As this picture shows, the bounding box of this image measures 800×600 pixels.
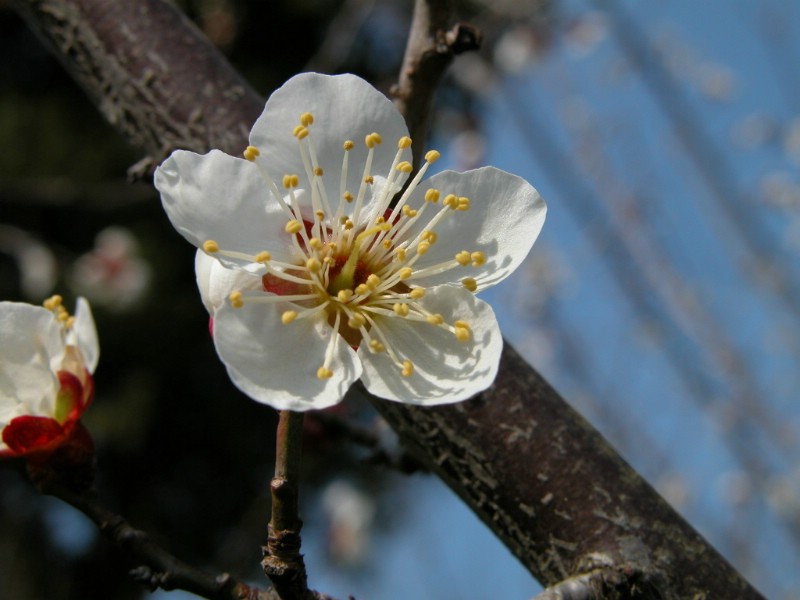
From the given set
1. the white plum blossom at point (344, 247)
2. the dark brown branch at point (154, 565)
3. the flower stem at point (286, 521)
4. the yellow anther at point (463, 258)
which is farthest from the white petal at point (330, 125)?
the dark brown branch at point (154, 565)

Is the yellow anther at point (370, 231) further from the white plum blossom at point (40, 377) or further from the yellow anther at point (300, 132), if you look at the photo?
the white plum blossom at point (40, 377)

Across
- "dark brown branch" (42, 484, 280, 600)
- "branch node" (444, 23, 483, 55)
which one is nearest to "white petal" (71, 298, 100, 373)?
"dark brown branch" (42, 484, 280, 600)

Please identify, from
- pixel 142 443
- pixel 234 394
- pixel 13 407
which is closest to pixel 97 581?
pixel 142 443

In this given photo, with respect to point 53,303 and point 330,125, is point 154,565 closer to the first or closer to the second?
point 53,303

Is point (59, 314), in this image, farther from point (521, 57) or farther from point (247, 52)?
point (247, 52)

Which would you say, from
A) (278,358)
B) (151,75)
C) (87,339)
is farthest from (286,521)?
(151,75)

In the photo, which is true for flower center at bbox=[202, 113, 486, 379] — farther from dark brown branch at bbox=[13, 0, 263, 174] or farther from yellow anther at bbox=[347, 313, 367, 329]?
dark brown branch at bbox=[13, 0, 263, 174]
